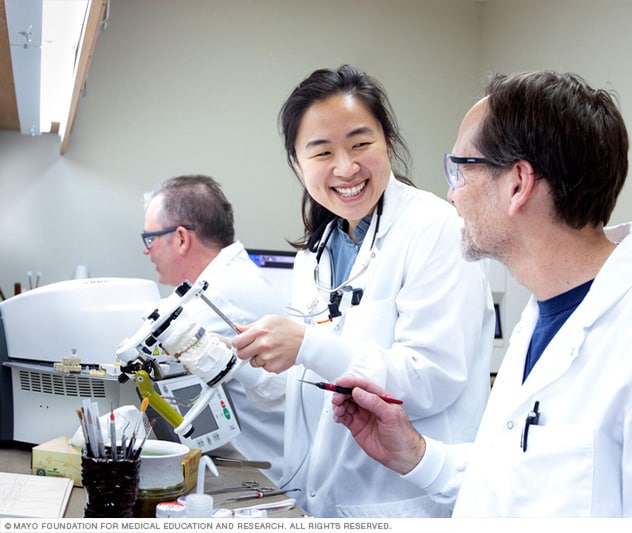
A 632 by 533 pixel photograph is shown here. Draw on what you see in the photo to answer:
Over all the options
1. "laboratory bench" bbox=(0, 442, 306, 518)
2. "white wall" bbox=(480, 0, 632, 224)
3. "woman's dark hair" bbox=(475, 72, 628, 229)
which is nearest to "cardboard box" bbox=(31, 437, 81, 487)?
"laboratory bench" bbox=(0, 442, 306, 518)

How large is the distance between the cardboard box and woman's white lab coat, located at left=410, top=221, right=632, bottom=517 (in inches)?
32.6

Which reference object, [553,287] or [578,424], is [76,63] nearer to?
[553,287]

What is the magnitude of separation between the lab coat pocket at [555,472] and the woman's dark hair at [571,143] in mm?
343

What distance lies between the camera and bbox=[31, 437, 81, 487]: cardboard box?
5.09 ft

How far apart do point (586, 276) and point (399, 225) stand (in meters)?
0.66

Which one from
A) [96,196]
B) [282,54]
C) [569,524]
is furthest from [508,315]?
[569,524]

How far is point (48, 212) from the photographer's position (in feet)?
14.1

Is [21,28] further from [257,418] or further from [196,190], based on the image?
[257,418]

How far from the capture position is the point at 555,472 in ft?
3.55

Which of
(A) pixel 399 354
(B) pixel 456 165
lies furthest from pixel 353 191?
(B) pixel 456 165

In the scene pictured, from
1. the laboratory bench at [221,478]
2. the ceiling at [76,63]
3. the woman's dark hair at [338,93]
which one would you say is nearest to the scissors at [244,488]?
the laboratory bench at [221,478]

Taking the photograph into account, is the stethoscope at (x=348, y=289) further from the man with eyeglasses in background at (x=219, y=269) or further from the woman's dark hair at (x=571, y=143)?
the woman's dark hair at (x=571, y=143)

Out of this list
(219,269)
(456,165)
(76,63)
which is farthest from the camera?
(219,269)

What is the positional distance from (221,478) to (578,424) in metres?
0.88
